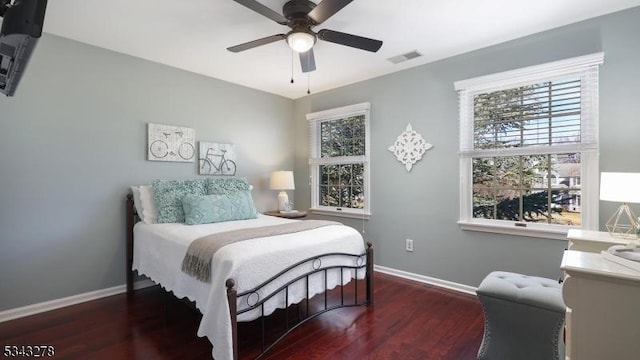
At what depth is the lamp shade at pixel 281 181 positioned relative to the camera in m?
4.23

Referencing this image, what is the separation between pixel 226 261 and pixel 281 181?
2427 mm

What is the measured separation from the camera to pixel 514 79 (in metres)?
2.82

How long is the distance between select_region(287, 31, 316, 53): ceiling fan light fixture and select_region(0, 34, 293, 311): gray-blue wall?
194cm

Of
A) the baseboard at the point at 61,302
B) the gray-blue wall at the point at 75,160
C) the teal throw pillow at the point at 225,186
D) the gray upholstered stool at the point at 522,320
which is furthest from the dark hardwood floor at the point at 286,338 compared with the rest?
the teal throw pillow at the point at 225,186

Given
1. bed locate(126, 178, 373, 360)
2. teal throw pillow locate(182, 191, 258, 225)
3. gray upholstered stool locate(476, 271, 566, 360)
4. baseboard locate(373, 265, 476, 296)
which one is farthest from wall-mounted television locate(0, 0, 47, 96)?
baseboard locate(373, 265, 476, 296)

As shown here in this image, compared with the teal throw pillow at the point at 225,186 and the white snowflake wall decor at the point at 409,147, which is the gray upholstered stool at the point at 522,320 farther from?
the teal throw pillow at the point at 225,186

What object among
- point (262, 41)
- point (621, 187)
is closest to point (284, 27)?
point (262, 41)

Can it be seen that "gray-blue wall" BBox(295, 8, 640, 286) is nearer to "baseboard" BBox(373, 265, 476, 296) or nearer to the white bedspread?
"baseboard" BBox(373, 265, 476, 296)

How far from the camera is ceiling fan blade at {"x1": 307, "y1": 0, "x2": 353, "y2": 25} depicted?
1.82 meters

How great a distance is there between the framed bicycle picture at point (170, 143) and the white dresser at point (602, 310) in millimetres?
3612

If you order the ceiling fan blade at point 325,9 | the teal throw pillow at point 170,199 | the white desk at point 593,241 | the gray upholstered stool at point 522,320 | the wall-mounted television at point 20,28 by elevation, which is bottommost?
the gray upholstered stool at point 522,320

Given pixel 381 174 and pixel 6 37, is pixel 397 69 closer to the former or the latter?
pixel 381 174

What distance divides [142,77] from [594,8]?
13.7ft

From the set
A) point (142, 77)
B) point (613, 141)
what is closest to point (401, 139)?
point (613, 141)
